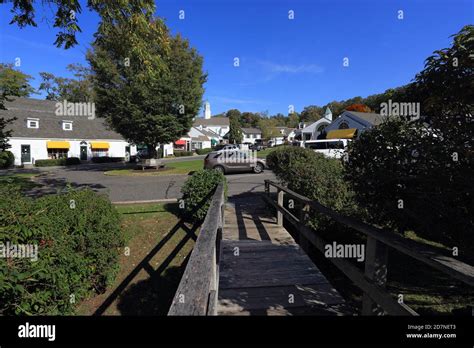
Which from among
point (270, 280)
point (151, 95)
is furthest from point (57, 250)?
point (151, 95)

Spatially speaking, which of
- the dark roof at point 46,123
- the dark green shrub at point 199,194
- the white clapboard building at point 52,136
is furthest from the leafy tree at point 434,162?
the dark roof at point 46,123

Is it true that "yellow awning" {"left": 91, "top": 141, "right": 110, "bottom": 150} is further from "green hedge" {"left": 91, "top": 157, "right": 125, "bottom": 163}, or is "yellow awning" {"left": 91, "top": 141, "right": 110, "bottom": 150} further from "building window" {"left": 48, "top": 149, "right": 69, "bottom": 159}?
"building window" {"left": 48, "top": 149, "right": 69, "bottom": 159}

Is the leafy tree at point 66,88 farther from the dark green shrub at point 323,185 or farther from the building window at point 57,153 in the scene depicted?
the dark green shrub at point 323,185

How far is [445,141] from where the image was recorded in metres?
2.87

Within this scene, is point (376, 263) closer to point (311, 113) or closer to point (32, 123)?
point (32, 123)

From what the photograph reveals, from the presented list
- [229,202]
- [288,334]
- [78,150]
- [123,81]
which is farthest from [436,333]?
[78,150]

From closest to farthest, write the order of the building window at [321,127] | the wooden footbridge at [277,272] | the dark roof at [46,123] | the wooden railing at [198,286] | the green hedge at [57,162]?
the wooden railing at [198,286]
the wooden footbridge at [277,272]
the green hedge at [57,162]
the dark roof at [46,123]
the building window at [321,127]

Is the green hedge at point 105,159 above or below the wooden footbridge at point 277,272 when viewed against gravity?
above

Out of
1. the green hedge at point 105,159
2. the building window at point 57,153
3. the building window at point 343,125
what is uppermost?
the building window at point 343,125

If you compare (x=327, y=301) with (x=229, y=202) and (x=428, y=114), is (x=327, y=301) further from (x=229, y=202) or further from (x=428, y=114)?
(x=229, y=202)

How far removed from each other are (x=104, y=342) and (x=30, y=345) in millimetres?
610

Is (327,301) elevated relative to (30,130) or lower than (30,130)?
lower

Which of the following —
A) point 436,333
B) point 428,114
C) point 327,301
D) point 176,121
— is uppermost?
point 176,121

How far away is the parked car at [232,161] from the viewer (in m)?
18.2
